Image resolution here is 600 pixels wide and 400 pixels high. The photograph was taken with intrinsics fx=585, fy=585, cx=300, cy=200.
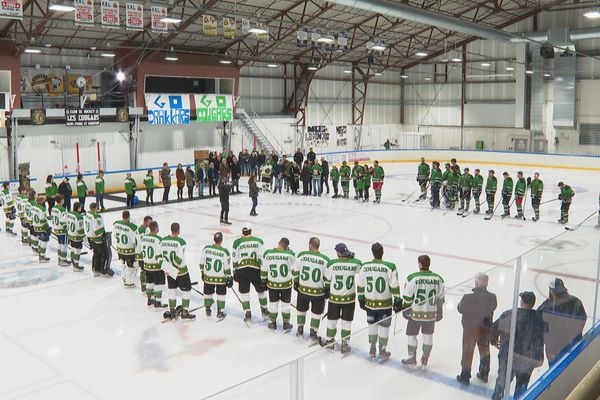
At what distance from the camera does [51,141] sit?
26.4 meters

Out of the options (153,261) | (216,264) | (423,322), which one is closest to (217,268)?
(216,264)

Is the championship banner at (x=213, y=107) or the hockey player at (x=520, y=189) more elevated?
the championship banner at (x=213, y=107)

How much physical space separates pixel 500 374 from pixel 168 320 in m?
6.22

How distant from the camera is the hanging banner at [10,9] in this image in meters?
17.9

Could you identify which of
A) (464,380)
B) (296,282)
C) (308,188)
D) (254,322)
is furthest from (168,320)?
(308,188)

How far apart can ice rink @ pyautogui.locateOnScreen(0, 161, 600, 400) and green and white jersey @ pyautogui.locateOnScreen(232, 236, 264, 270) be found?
110 centimetres

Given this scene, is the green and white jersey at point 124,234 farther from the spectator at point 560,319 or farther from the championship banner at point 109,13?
the championship banner at point 109,13

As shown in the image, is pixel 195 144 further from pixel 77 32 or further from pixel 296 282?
pixel 296 282

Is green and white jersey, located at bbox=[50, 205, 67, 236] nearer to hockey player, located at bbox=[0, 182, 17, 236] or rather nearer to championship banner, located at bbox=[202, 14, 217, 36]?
hockey player, located at bbox=[0, 182, 17, 236]

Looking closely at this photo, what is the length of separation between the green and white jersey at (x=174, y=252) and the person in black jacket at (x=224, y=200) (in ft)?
27.8

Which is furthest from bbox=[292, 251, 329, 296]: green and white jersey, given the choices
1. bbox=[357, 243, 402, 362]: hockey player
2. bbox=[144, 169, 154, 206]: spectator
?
bbox=[144, 169, 154, 206]: spectator

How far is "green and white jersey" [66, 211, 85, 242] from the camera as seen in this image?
42.5 ft

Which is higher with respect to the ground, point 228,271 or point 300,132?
point 300,132

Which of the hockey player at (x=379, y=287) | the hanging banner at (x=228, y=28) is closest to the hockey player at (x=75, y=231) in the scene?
the hockey player at (x=379, y=287)
